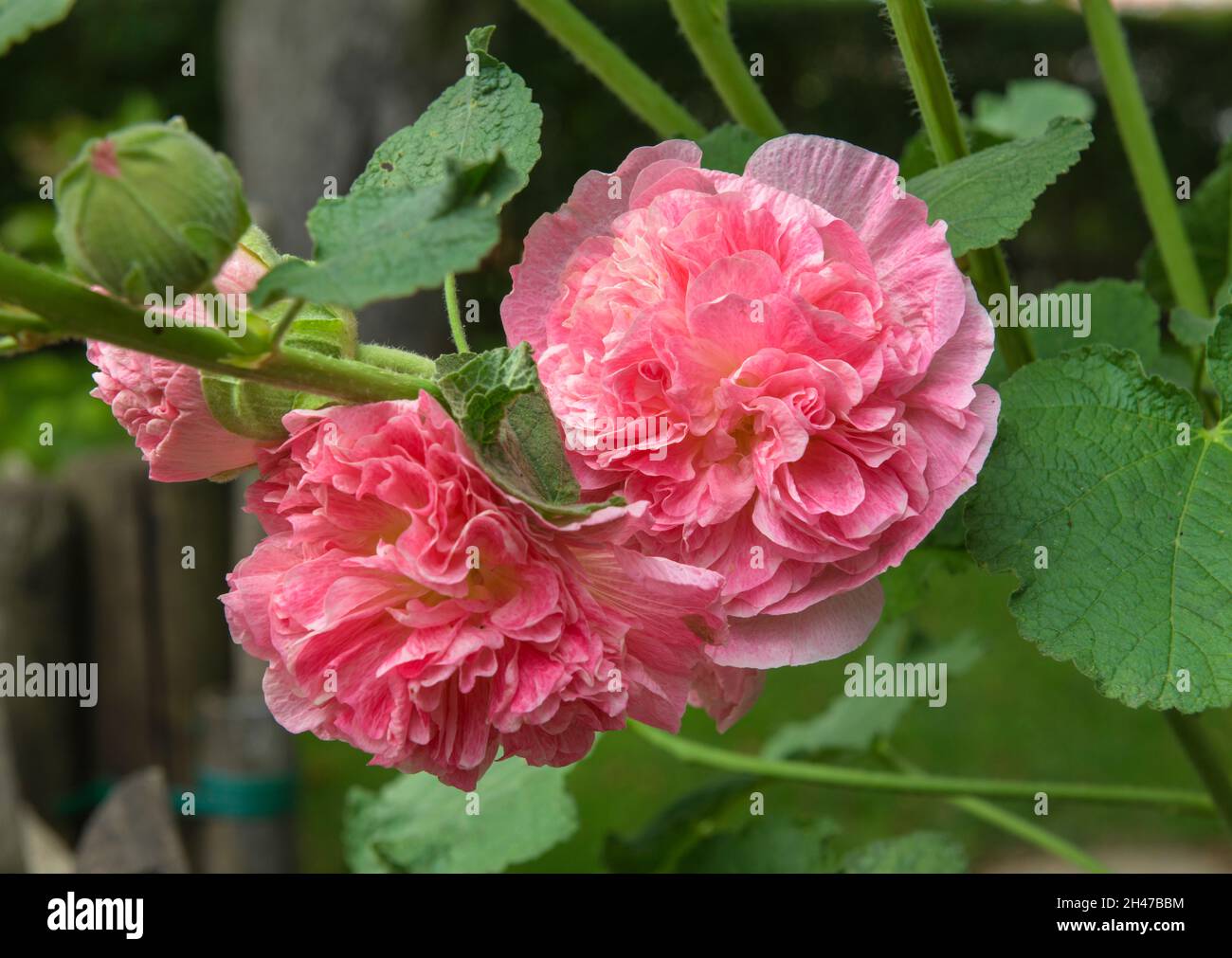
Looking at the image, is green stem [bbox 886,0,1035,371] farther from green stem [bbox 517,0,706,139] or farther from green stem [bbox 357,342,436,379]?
green stem [bbox 357,342,436,379]

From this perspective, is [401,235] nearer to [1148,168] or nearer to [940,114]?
[940,114]

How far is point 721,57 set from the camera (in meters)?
0.58

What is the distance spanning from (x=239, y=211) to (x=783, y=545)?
0.18 meters

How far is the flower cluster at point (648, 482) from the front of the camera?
14.8 inches

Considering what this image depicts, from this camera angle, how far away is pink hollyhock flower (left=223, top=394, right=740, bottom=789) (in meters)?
0.37

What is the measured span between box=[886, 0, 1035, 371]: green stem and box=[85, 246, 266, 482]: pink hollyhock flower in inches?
9.9

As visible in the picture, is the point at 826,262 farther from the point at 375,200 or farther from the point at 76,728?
the point at 76,728

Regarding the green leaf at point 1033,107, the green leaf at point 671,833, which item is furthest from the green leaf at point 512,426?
the green leaf at point 1033,107

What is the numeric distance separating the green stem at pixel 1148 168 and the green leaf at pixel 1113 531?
8.4 inches

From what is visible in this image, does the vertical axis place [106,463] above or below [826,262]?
above

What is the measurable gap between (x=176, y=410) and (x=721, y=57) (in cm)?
30

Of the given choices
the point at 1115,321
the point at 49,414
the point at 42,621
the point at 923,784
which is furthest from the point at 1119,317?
the point at 49,414

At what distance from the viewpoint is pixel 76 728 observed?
6.85 feet
